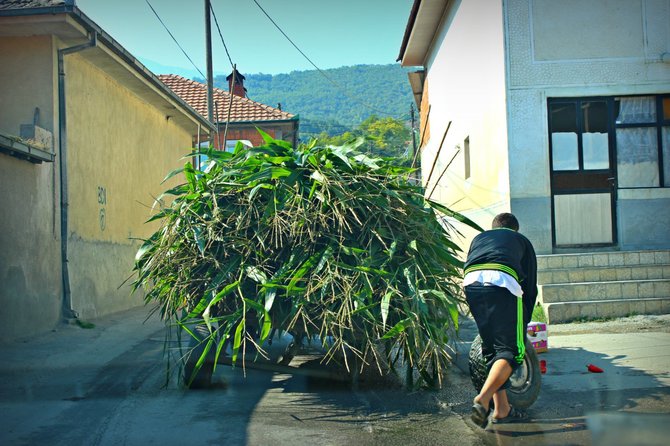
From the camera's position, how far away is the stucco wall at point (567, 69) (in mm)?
11609

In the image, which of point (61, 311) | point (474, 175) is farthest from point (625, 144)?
point (61, 311)

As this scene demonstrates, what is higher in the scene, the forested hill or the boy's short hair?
the forested hill

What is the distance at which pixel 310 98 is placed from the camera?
9012 cm

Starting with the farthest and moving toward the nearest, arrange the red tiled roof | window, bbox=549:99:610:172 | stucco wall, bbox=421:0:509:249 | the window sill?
the red tiled roof → stucco wall, bbox=421:0:509:249 → window, bbox=549:99:610:172 → the window sill

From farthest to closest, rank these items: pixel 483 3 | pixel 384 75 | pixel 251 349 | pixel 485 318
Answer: pixel 384 75
pixel 483 3
pixel 251 349
pixel 485 318

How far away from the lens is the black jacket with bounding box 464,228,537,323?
5.28 metres

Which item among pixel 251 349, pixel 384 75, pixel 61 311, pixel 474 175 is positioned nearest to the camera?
pixel 251 349

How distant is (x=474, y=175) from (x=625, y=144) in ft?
12.2

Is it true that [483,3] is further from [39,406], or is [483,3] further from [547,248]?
[39,406]

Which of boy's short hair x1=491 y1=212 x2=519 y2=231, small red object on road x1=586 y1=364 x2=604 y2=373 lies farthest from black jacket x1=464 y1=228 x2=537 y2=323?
small red object on road x1=586 y1=364 x2=604 y2=373

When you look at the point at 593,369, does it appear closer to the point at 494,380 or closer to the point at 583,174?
the point at 494,380

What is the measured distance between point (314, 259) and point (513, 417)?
198 centimetres

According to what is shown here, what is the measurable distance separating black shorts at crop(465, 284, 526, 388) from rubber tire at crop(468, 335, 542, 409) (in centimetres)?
30

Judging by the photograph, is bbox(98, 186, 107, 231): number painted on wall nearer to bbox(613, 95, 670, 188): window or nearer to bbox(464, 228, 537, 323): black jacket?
bbox(613, 95, 670, 188): window
